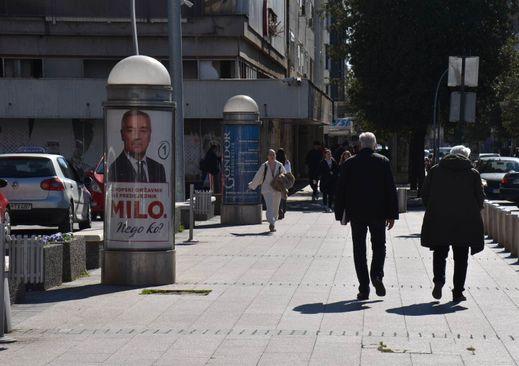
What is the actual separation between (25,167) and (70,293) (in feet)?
30.8

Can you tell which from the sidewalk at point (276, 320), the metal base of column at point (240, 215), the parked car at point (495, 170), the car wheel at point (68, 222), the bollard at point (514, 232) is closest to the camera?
the sidewalk at point (276, 320)

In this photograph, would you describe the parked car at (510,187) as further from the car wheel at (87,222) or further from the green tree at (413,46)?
the car wheel at (87,222)

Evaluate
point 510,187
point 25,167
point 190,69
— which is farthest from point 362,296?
point 190,69

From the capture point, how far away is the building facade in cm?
3766

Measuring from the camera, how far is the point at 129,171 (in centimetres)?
1333

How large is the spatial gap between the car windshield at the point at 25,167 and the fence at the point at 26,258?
903 cm

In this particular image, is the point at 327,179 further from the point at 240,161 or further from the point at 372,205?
the point at 372,205

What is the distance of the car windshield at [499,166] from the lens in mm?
39094

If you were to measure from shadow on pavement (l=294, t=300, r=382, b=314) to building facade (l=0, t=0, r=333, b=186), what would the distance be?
2599cm

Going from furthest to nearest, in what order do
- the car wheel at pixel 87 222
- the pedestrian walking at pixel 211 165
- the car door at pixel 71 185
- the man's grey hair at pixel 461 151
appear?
the pedestrian walking at pixel 211 165, the car wheel at pixel 87 222, the car door at pixel 71 185, the man's grey hair at pixel 461 151

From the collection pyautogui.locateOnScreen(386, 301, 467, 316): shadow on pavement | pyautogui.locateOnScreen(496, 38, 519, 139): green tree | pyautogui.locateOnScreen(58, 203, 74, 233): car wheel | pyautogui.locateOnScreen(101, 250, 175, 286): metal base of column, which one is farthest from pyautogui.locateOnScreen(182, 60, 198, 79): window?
pyautogui.locateOnScreen(386, 301, 467, 316): shadow on pavement

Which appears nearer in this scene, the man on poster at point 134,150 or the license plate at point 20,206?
the man on poster at point 134,150

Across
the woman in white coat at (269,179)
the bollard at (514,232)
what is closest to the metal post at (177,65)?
the woman in white coat at (269,179)

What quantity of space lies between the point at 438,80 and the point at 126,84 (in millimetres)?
28464
